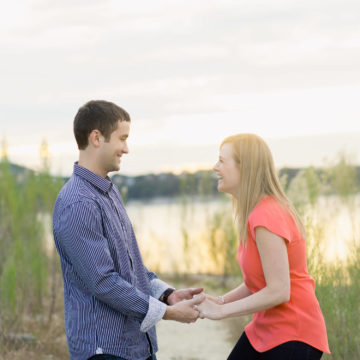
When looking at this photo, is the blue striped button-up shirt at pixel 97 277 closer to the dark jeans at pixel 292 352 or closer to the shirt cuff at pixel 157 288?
the shirt cuff at pixel 157 288

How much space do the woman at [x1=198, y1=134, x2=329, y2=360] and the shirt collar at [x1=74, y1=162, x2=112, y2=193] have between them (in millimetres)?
438

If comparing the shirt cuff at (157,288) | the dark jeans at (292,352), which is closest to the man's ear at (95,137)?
the shirt cuff at (157,288)

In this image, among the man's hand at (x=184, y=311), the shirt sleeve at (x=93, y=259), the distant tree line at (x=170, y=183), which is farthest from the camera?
the distant tree line at (x=170, y=183)

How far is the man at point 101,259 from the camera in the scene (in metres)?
2.13

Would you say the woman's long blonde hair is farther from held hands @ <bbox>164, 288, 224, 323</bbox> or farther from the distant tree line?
the distant tree line

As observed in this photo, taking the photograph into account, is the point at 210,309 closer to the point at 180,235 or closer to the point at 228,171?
the point at 228,171

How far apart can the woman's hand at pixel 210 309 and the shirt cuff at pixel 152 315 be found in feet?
0.75

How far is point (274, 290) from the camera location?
7.09 feet

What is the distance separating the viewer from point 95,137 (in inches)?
89.2

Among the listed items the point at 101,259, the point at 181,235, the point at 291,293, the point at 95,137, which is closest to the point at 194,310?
the point at 291,293

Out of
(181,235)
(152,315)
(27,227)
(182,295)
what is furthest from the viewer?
(181,235)

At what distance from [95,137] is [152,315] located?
0.69m

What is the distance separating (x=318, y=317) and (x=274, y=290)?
0.25m

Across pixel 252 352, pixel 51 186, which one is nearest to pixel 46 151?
pixel 51 186
